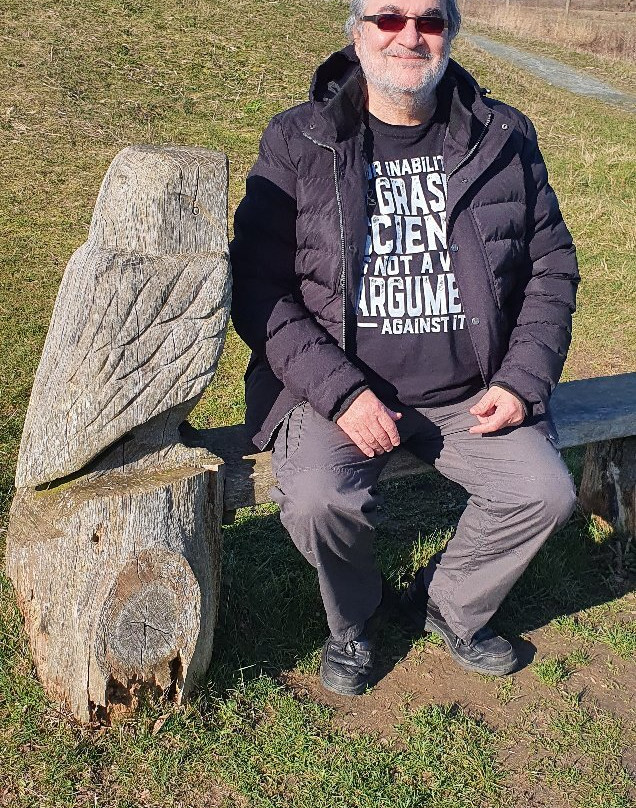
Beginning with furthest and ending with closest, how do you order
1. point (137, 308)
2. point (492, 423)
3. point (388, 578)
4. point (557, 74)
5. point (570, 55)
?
point (570, 55) → point (557, 74) → point (388, 578) → point (492, 423) → point (137, 308)

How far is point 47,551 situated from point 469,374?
1.34m

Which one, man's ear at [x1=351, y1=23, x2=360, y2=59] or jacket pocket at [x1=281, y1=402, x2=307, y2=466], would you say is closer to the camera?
jacket pocket at [x1=281, y1=402, x2=307, y2=466]

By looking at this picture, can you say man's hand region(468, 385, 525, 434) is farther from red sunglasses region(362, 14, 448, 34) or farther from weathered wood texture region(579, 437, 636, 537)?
red sunglasses region(362, 14, 448, 34)

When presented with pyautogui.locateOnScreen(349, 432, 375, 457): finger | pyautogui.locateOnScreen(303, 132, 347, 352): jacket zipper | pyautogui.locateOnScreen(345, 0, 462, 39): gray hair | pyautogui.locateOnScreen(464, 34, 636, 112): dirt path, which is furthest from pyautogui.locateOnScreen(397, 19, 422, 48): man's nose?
pyautogui.locateOnScreen(464, 34, 636, 112): dirt path

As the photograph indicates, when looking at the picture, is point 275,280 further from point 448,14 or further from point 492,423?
point 448,14

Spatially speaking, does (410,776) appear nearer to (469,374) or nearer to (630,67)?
(469,374)

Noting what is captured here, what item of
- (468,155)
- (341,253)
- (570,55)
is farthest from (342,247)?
(570,55)

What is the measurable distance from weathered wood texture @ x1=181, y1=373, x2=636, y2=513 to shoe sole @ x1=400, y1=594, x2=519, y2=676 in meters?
0.49

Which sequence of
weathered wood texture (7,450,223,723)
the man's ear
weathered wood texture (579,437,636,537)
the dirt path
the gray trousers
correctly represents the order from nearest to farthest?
weathered wood texture (7,450,223,723)
the gray trousers
the man's ear
weathered wood texture (579,437,636,537)
the dirt path

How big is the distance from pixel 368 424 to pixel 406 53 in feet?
3.69

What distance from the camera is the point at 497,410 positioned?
2.89 metres

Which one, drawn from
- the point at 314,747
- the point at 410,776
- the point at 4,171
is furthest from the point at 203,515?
the point at 4,171

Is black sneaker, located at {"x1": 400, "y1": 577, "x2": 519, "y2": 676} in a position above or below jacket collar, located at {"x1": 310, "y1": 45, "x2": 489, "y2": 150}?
below

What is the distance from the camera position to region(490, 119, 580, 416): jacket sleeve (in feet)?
9.71
